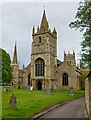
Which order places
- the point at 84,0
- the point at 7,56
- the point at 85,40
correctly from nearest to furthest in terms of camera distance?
the point at 84,0
the point at 85,40
the point at 7,56

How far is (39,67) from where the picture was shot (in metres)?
68.7

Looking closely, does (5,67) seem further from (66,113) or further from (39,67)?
(66,113)

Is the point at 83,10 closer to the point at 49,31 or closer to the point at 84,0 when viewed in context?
the point at 84,0

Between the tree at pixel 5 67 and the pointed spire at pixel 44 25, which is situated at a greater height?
the pointed spire at pixel 44 25

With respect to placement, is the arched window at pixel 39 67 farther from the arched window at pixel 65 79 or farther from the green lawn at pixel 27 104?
the green lawn at pixel 27 104

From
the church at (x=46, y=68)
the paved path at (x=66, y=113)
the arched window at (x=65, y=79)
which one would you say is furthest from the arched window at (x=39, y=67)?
the paved path at (x=66, y=113)

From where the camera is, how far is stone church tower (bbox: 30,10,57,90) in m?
66.6

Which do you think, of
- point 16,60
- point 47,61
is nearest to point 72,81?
point 47,61

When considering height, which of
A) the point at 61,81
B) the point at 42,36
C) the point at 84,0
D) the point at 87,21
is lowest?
the point at 61,81

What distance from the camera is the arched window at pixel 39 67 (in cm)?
6794

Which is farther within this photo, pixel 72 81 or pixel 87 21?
pixel 72 81

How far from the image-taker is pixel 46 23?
2822 inches

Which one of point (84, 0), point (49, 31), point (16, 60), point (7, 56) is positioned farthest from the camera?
point (16, 60)

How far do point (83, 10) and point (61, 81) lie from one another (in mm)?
54941
